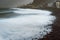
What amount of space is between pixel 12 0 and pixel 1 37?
290mm

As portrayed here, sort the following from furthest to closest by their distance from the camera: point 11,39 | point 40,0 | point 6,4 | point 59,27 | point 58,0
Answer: point 58,0
point 40,0
point 6,4
point 59,27
point 11,39

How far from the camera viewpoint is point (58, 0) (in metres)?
1.94

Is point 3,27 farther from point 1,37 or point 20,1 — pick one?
point 20,1

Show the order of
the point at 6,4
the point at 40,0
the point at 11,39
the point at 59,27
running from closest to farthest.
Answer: the point at 11,39
the point at 59,27
the point at 6,4
the point at 40,0

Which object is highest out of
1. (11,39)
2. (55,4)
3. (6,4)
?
(55,4)

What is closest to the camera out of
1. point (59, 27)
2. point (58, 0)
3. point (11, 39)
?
point (11, 39)

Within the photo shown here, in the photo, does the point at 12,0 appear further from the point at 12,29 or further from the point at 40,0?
the point at 40,0

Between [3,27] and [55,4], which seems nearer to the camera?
[3,27]

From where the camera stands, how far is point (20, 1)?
624 millimetres

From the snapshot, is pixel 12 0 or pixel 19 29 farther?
pixel 12 0

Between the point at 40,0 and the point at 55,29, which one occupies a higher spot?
the point at 40,0

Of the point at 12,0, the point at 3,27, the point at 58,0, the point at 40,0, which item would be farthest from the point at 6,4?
the point at 58,0

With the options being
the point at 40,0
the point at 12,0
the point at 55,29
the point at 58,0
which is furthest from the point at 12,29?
the point at 58,0

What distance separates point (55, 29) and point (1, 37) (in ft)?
0.52
